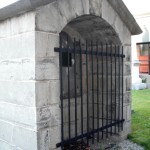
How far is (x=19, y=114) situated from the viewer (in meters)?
3.44

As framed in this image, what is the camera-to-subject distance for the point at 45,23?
128 inches

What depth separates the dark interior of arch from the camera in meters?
4.26

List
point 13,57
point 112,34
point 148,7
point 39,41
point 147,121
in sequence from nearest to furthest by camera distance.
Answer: point 39,41 → point 13,57 → point 112,34 → point 147,121 → point 148,7

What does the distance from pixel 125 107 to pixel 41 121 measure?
2.16 meters

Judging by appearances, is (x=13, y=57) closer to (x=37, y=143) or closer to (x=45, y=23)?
(x=45, y=23)

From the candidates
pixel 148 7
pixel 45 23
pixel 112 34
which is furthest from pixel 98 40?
pixel 148 7

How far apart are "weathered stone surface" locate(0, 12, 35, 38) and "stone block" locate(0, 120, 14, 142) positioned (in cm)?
126

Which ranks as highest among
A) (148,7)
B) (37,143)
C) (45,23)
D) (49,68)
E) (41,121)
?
(148,7)

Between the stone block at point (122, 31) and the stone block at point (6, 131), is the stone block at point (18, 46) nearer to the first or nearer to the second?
the stone block at point (6, 131)

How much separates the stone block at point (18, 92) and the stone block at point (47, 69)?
0.48 feet

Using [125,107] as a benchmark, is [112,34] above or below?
above

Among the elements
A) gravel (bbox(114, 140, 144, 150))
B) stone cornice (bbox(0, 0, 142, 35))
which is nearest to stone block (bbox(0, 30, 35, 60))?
stone cornice (bbox(0, 0, 142, 35))

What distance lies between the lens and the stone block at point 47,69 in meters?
3.19

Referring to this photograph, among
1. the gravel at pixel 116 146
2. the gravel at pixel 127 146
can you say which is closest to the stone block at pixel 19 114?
the gravel at pixel 116 146
